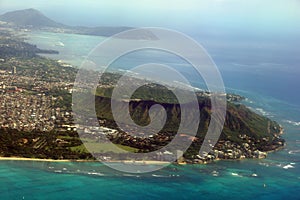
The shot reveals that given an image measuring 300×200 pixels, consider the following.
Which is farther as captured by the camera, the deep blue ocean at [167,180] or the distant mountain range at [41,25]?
the distant mountain range at [41,25]

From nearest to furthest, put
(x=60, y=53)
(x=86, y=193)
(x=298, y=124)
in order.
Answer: (x=86, y=193), (x=298, y=124), (x=60, y=53)

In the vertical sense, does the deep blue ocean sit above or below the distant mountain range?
below

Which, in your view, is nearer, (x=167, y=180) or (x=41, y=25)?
(x=167, y=180)

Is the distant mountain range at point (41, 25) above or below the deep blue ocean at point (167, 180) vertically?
above

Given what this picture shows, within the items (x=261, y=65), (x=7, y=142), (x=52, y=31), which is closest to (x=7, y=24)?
(x=52, y=31)

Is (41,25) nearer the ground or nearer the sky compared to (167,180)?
nearer the sky

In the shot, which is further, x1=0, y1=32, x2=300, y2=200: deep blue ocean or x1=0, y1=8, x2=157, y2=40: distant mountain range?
x1=0, y1=8, x2=157, y2=40: distant mountain range

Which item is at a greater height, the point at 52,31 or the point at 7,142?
the point at 52,31

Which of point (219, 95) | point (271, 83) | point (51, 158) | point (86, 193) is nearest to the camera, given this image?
point (86, 193)

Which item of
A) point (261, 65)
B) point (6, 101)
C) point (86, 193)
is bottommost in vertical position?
point (86, 193)

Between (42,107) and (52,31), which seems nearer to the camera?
(42,107)

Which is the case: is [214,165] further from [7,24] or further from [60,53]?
[7,24]
